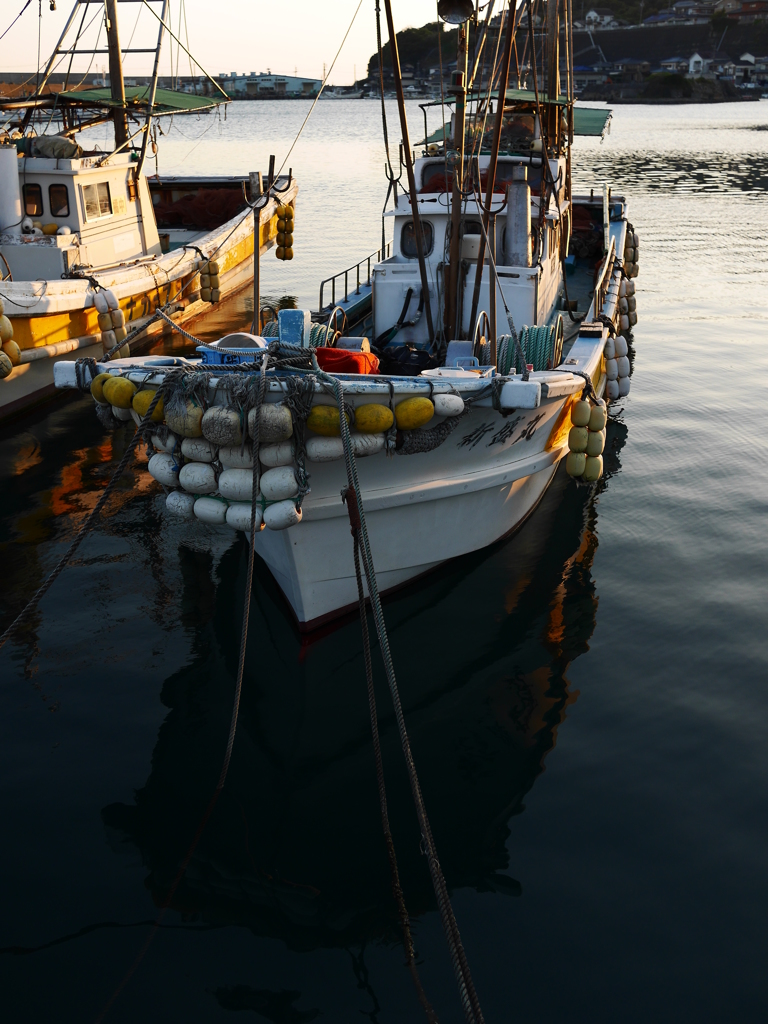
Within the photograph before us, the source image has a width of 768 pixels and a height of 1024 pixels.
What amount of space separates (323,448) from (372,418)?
42 centimetres

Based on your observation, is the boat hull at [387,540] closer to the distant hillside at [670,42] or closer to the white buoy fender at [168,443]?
the white buoy fender at [168,443]

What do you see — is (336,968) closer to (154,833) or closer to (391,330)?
(154,833)

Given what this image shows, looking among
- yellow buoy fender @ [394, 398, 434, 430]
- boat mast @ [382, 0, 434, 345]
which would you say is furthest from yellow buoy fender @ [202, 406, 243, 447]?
boat mast @ [382, 0, 434, 345]

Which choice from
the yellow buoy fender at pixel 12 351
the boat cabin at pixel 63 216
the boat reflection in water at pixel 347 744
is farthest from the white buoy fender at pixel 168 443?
the boat cabin at pixel 63 216

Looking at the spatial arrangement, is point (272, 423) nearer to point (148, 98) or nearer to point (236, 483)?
point (236, 483)

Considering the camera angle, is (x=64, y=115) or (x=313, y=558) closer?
(x=313, y=558)

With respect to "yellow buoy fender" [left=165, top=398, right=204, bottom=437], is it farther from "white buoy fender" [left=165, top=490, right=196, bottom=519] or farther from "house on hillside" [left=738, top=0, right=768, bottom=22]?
"house on hillside" [left=738, top=0, right=768, bottom=22]

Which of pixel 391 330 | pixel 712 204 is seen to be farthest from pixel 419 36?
pixel 391 330

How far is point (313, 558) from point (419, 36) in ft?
549

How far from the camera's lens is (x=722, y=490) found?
1018cm

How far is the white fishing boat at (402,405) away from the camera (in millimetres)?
5977

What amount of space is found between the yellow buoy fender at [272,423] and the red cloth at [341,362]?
99 cm

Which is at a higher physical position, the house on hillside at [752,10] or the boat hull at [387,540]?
the house on hillside at [752,10]

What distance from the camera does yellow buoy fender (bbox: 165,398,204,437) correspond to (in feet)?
19.4
